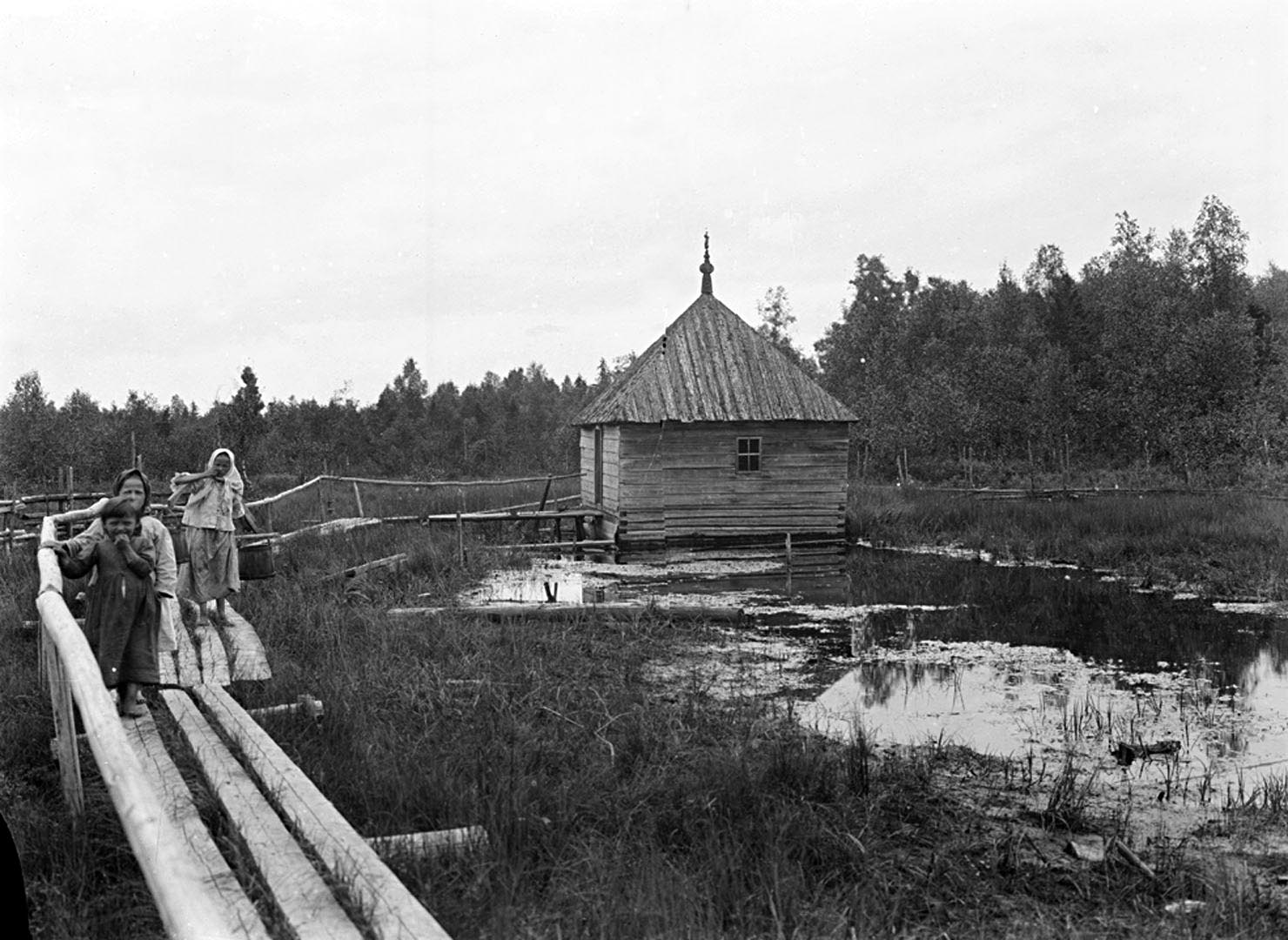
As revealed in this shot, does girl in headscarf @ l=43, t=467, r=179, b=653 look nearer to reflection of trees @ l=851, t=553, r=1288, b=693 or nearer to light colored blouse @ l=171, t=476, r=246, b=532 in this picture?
light colored blouse @ l=171, t=476, r=246, b=532

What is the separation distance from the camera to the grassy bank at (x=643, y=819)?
169 inches

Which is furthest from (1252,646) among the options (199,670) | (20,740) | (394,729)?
(20,740)

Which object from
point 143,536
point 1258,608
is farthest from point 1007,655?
point 143,536

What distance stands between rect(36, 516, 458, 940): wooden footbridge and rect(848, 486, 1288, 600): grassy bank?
44.5 feet

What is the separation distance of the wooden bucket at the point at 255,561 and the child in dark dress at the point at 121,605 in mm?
4726

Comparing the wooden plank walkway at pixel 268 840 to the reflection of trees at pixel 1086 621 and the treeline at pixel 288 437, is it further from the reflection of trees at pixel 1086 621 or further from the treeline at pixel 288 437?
the treeline at pixel 288 437

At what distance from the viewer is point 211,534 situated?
9.93 m

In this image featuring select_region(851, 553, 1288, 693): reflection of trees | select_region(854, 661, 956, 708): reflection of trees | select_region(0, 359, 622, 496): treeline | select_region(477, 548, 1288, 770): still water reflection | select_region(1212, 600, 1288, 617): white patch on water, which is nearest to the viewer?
select_region(477, 548, 1288, 770): still water reflection

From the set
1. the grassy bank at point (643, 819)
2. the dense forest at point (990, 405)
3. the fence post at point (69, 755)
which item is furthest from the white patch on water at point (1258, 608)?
the dense forest at point (990, 405)

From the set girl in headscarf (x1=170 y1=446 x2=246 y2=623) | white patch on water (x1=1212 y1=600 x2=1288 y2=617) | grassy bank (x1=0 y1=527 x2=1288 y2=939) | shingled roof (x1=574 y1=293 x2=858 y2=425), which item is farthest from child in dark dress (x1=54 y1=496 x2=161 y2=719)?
shingled roof (x1=574 y1=293 x2=858 y2=425)

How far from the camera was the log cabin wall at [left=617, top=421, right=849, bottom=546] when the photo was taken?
70.9ft

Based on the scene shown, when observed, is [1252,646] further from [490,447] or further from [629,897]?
[490,447]

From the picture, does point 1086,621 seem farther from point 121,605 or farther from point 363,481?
point 363,481

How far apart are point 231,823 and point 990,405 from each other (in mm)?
45624
